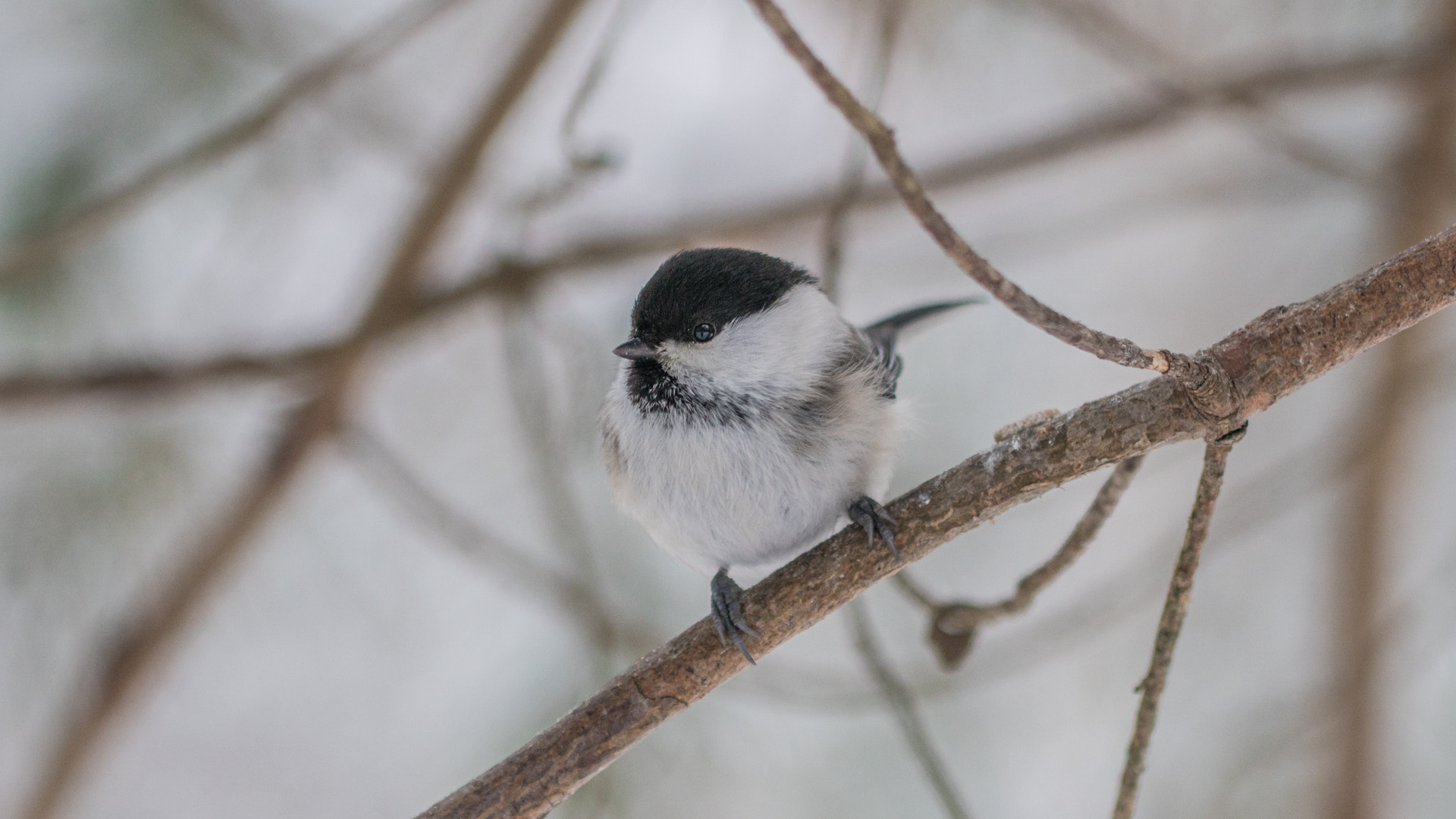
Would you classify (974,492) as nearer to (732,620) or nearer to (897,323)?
(732,620)

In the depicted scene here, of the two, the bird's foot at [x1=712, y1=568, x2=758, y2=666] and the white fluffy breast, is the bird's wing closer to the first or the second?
the white fluffy breast

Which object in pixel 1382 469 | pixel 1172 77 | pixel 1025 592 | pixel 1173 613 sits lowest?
pixel 1173 613

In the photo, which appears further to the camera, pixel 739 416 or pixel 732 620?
pixel 739 416

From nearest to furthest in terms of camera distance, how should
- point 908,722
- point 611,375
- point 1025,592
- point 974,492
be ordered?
point 974,492 → point 1025,592 → point 908,722 → point 611,375

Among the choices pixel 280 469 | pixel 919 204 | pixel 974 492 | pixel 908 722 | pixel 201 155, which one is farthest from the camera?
pixel 280 469

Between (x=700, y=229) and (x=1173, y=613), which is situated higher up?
(x=700, y=229)

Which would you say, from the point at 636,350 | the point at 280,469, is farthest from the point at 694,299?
the point at 280,469

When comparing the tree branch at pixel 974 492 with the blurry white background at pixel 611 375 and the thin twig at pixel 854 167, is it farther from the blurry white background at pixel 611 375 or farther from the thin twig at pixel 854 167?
the blurry white background at pixel 611 375

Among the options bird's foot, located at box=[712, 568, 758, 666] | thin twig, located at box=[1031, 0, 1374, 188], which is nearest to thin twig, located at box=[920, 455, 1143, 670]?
bird's foot, located at box=[712, 568, 758, 666]
